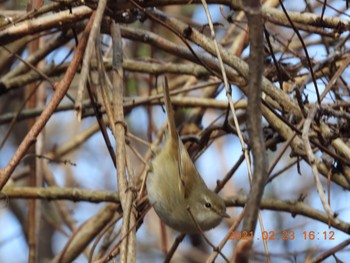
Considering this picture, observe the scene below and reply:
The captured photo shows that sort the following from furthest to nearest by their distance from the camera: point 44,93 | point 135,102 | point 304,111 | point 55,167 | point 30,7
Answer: point 55,167 → point 44,93 → point 135,102 → point 30,7 → point 304,111

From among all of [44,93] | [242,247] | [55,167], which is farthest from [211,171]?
[242,247]

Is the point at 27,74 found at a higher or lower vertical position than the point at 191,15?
lower

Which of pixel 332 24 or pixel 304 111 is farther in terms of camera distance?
pixel 332 24

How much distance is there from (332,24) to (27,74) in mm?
1513

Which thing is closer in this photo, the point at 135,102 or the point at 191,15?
the point at 135,102

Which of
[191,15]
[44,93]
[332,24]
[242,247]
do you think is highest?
[191,15]

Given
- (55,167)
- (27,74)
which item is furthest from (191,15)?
(27,74)

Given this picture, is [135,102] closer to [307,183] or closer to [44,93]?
[44,93]

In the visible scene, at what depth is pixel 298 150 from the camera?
2.44m

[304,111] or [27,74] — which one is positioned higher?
[27,74]

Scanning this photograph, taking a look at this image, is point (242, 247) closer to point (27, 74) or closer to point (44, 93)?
point (27, 74)

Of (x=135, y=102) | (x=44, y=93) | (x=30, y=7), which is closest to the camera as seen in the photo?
(x=30, y=7)

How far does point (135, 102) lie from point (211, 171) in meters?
2.22

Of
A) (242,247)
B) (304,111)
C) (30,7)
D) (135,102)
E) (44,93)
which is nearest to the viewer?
(242,247)
